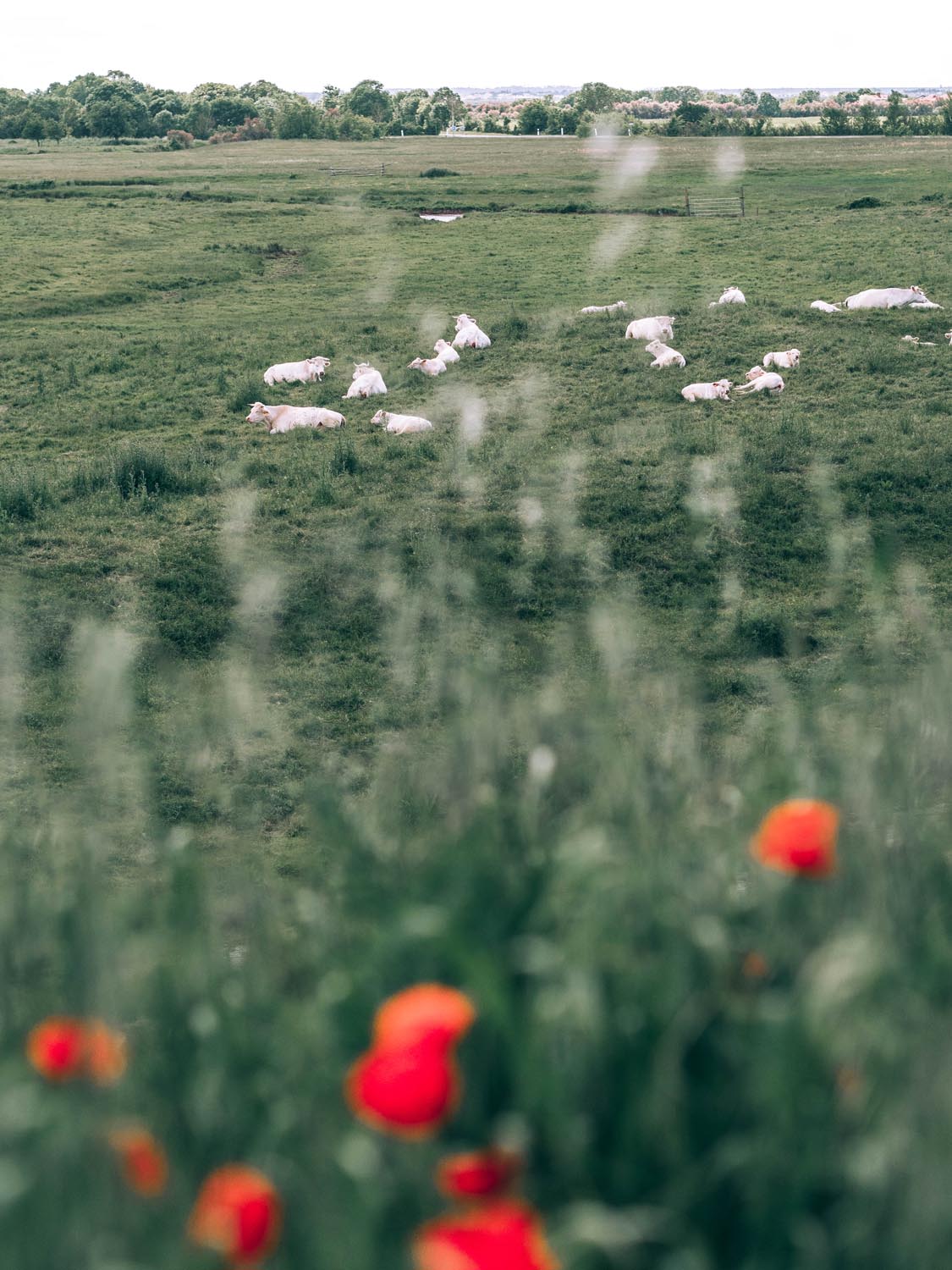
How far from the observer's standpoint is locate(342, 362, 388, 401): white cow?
662 inches

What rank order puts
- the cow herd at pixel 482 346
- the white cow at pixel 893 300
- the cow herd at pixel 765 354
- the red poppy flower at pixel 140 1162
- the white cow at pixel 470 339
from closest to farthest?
1. the red poppy flower at pixel 140 1162
2. the cow herd at pixel 482 346
3. the cow herd at pixel 765 354
4. the white cow at pixel 470 339
5. the white cow at pixel 893 300

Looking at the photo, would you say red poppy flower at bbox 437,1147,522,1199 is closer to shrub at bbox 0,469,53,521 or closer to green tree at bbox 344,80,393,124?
shrub at bbox 0,469,53,521

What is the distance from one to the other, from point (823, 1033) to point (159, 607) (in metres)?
8.60

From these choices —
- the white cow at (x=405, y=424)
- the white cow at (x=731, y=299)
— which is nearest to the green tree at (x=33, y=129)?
the white cow at (x=731, y=299)

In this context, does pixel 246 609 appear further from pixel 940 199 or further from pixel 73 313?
pixel 940 199

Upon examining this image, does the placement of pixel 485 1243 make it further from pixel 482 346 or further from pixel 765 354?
pixel 482 346

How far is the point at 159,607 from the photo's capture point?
9852 millimetres

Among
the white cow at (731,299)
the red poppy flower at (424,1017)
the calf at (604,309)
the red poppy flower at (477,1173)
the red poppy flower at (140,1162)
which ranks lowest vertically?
the red poppy flower at (140,1162)

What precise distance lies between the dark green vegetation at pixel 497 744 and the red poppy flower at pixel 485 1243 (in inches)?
2.3

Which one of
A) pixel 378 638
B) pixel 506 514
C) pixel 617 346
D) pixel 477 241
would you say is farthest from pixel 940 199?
pixel 378 638

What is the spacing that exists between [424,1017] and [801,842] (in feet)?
2.50

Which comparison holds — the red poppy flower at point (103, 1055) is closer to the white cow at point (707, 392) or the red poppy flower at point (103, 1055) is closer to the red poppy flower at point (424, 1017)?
the red poppy flower at point (424, 1017)

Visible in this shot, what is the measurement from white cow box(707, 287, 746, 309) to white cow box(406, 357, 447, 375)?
5.70 meters

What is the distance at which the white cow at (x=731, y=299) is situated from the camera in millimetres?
21391
